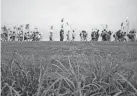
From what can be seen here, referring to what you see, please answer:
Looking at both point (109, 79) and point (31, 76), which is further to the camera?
point (31, 76)

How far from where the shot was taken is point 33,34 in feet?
211

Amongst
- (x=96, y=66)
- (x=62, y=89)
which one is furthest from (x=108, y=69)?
(x=62, y=89)

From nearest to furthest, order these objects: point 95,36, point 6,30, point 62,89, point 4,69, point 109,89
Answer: point 109,89
point 62,89
point 4,69
point 95,36
point 6,30

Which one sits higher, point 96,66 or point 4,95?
point 96,66

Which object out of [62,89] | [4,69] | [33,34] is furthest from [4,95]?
[33,34]

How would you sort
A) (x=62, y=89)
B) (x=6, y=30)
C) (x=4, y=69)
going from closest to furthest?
(x=62, y=89) → (x=4, y=69) → (x=6, y=30)

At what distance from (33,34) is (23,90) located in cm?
6305

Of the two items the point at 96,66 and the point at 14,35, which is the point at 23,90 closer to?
the point at 96,66

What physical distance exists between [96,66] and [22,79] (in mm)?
965

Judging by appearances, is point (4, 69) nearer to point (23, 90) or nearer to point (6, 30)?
point (23, 90)

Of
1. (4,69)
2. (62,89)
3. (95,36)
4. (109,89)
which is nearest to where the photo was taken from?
(109,89)

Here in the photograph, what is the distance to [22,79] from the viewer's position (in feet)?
8.23

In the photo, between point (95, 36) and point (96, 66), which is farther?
point (95, 36)

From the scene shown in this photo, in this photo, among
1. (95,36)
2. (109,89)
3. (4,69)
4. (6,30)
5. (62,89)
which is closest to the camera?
(109,89)
